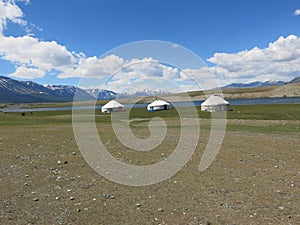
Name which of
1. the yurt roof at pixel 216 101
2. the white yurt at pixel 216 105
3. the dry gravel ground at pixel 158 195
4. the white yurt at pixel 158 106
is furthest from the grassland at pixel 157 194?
the white yurt at pixel 158 106

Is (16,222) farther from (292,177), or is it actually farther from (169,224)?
(292,177)

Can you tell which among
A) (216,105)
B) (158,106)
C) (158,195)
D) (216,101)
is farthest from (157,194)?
(158,106)

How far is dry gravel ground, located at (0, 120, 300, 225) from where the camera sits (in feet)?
26.5

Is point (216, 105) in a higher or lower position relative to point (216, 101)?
lower

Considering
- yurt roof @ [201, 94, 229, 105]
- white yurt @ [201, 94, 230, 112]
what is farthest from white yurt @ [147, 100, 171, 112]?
yurt roof @ [201, 94, 229, 105]

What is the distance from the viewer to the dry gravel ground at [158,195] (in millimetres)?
8062

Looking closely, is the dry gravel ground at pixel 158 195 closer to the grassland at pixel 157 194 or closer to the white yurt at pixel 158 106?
the grassland at pixel 157 194

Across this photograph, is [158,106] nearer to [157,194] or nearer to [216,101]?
[216,101]

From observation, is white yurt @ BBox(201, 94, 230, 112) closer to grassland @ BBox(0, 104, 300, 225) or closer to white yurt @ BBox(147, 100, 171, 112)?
white yurt @ BBox(147, 100, 171, 112)

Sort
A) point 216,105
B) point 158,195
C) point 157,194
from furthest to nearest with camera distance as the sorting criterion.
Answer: point 216,105 < point 157,194 < point 158,195

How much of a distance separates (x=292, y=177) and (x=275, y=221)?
202 inches

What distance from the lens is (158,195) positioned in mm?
10062

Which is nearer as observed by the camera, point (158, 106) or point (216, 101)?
point (216, 101)

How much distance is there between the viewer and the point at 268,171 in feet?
43.5
